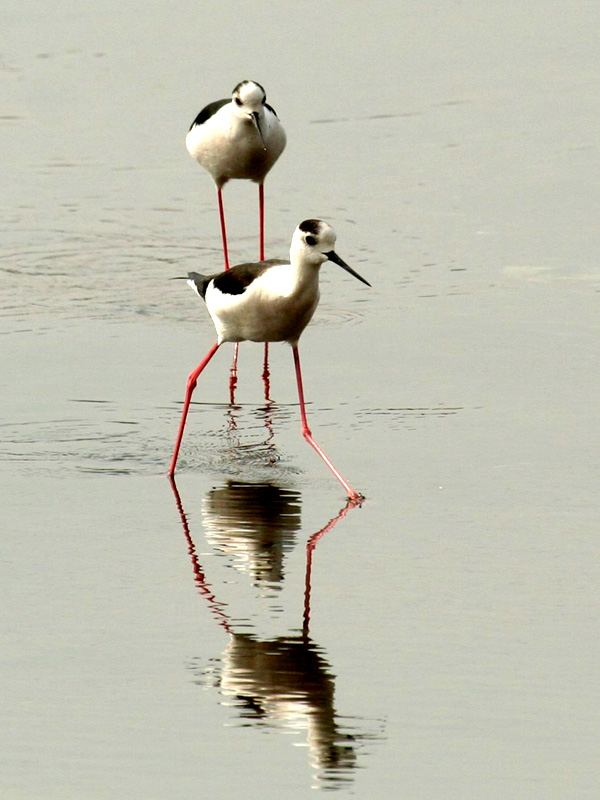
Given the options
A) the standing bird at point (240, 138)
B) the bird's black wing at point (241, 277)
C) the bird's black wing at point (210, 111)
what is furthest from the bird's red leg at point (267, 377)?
the bird's black wing at point (210, 111)

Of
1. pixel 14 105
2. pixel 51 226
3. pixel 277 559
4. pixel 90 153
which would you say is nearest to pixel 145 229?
pixel 51 226

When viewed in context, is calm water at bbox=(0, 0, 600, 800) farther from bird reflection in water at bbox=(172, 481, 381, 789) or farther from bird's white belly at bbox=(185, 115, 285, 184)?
bird's white belly at bbox=(185, 115, 285, 184)

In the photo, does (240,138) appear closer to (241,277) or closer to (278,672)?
(241,277)

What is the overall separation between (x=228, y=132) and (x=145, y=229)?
4.73ft

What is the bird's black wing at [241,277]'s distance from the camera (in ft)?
26.9

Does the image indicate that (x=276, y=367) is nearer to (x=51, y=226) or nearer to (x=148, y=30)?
(x=51, y=226)

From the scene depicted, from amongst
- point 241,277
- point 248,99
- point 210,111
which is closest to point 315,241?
point 241,277

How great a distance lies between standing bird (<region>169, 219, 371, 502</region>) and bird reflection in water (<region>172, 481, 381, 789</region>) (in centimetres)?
63

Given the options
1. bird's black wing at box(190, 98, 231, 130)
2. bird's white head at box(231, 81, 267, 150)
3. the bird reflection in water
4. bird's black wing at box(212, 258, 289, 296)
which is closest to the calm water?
the bird reflection in water

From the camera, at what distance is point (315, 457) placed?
8.37 m

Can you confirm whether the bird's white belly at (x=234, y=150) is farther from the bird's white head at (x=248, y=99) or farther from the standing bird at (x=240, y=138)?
the bird's white head at (x=248, y=99)

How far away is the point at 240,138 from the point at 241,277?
4.03m

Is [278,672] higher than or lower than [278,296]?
lower

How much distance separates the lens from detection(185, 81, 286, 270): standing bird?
1195cm
